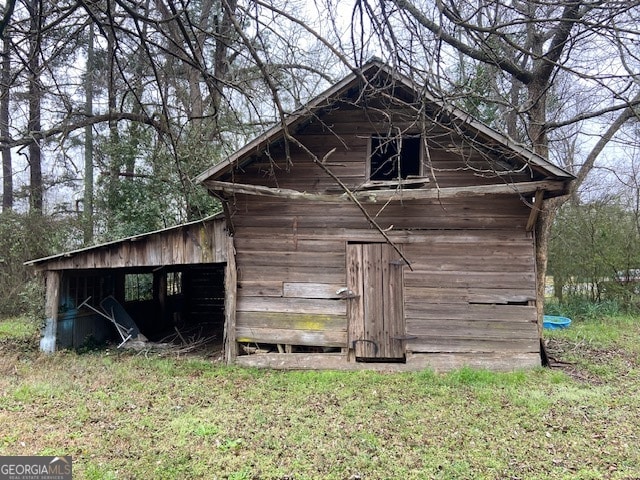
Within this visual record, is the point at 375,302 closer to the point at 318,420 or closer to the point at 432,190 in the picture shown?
the point at 432,190

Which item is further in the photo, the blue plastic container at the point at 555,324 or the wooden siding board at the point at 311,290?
the blue plastic container at the point at 555,324

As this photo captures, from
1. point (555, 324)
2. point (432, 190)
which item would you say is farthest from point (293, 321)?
point (555, 324)

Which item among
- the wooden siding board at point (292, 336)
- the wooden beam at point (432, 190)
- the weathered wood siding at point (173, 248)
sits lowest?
the wooden siding board at point (292, 336)

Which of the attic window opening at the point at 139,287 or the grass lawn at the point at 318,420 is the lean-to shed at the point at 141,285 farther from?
the grass lawn at the point at 318,420

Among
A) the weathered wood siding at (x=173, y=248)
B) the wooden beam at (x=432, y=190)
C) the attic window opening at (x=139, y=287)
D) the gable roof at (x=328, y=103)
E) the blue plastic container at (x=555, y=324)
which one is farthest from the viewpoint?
the attic window opening at (x=139, y=287)

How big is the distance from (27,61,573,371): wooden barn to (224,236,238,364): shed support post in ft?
0.07

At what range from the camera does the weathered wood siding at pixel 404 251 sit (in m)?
7.60

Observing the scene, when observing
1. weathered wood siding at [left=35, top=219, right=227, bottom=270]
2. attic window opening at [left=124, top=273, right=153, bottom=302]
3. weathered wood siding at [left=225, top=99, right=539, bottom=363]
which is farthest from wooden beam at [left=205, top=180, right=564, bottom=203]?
attic window opening at [left=124, top=273, right=153, bottom=302]

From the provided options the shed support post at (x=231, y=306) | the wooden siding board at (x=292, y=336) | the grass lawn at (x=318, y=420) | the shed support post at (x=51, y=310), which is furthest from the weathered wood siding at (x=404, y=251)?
the shed support post at (x=51, y=310)

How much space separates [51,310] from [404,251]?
753cm

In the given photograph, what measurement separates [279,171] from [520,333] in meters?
5.40

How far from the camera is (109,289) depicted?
36.8 feet

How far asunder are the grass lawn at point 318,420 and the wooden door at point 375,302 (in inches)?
25.4

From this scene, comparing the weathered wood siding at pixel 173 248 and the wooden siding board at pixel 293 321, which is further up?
the weathered wood siding at pixel 173 248
